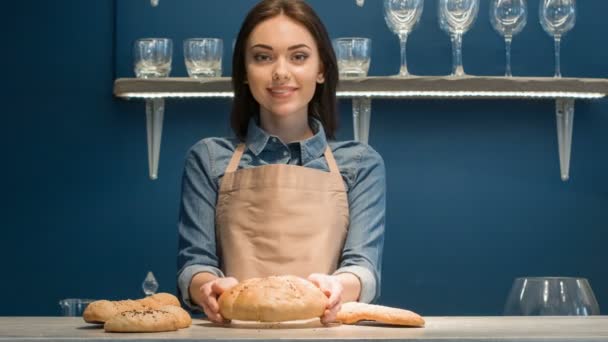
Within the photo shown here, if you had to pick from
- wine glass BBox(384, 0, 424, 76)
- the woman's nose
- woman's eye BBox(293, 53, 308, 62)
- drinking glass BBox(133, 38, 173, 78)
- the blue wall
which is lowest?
the blue wall

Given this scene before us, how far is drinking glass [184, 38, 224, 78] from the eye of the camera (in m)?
3.39

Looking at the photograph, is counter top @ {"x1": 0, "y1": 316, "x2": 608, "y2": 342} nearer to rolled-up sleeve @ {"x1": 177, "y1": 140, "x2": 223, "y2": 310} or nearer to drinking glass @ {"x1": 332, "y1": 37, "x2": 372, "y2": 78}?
rolled-up sleeve @ {"x1": 177, "y1": 140, "x2": 223, "y2": 310}

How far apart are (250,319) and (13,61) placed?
2.19 metres

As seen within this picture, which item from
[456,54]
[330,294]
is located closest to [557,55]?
[456,54]

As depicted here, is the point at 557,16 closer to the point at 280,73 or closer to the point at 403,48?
the point at 403,48

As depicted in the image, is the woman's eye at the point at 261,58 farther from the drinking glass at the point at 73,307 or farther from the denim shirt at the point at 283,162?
the drinking glass at the point at 73,307

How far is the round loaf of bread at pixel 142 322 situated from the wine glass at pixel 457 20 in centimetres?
195

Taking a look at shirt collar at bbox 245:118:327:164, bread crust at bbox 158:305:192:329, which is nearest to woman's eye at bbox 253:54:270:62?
shirt collar at bbox 245:118:327:164

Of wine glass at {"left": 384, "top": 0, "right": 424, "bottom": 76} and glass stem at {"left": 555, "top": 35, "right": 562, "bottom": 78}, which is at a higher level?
wine glass at {"left": 384, "top": 0, "right": 424, "bottom": 76}

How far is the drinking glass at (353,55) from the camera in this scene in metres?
3.35

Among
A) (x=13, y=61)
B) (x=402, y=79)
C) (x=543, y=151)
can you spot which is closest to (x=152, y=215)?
(x=13, y=61)

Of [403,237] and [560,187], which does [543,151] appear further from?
[403,237]

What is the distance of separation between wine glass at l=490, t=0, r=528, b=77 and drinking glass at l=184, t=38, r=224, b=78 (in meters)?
0.79

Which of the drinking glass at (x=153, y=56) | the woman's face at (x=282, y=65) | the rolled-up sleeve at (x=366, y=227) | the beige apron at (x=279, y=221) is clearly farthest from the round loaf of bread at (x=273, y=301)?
the drinking glass at (x=153, y=56)
